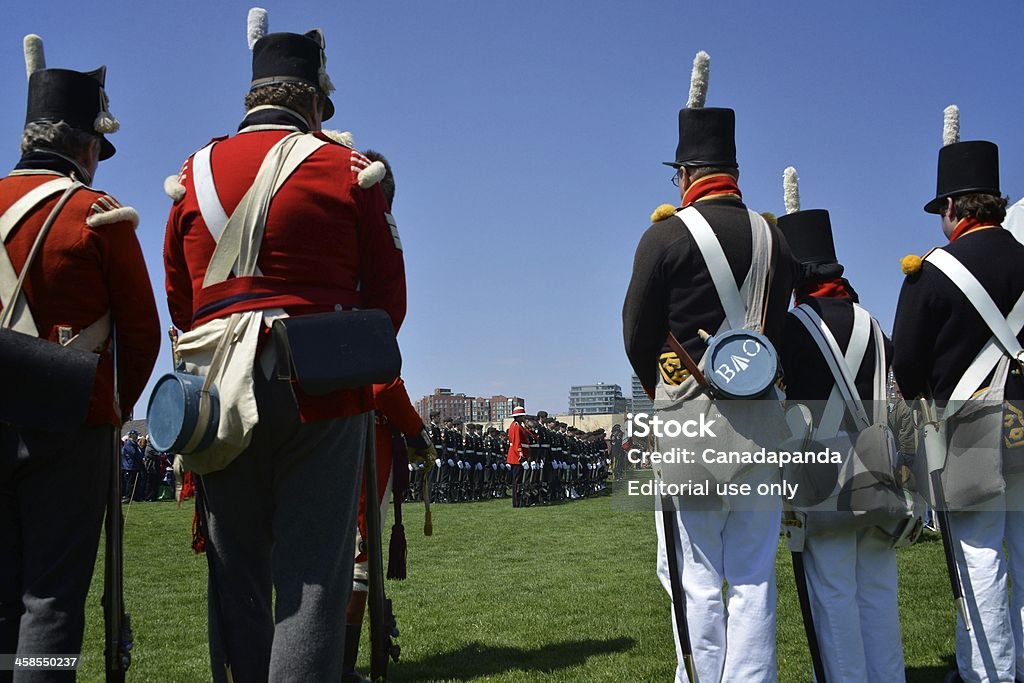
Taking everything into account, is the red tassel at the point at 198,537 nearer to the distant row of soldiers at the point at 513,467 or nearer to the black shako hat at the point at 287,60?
the black shako hat at the point at 287,60

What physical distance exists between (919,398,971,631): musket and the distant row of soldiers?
61.3 ft

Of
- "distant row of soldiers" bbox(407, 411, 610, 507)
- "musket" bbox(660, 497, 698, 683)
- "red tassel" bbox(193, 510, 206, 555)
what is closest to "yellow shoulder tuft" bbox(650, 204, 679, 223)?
"musket" bbox(660, 497, 698, 683)

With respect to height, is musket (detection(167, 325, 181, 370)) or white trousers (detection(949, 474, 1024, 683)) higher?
musket (detection(167, 325, 181, 370))

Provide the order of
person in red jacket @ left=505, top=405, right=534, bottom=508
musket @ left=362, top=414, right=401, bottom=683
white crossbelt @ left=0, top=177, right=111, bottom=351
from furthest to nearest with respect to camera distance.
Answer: person in red jacket @ left=505, top=405, right=534, bottom=508 < white crossbelt @ left=0, top=177, right=111, bottom=351 < musket @ left=362, top=414, right=401, bottom=683

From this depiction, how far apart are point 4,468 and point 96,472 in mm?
292

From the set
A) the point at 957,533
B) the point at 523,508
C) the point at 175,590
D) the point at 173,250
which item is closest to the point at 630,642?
the point at 957,533

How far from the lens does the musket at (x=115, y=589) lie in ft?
11.6

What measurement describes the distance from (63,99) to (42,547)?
5.46 feet

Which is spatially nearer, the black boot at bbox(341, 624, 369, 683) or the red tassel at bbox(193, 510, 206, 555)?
the red tassel at bbox(193, 510, 206, 555)

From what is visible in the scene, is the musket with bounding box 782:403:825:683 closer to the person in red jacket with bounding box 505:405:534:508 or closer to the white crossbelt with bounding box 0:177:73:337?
the white crossbelt with bounding box 0:177:73:337

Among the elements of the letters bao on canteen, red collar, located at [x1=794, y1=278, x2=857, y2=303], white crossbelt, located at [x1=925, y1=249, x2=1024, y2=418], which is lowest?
the letters bao on canteen

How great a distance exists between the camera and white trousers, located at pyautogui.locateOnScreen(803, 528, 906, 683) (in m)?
4.03

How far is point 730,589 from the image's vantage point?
366 cm

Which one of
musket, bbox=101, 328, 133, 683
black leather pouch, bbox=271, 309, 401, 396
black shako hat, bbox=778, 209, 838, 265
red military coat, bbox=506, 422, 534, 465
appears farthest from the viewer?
red military coat, bbox=506, 422, 534, 465
